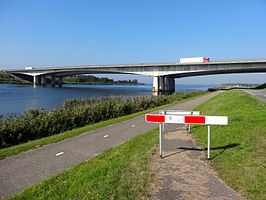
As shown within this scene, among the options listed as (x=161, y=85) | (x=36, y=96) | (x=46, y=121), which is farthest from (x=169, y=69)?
(x=46, y=121)

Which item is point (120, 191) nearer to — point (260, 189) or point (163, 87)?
point (260, 189)

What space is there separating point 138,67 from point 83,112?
59115 millimetres

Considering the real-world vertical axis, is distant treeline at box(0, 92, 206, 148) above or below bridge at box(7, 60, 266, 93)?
below

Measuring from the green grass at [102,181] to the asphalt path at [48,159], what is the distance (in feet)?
1.43

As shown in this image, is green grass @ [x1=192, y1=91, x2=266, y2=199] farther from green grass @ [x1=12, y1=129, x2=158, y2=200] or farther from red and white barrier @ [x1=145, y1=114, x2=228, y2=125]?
green grass @ [x1=12, y1=129, x2=158, y2=200]

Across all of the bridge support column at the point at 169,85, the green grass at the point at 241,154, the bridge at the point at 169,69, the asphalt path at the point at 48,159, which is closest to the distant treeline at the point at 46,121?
the asphalt path at the point at 48,159

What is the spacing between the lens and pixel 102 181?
204 inches

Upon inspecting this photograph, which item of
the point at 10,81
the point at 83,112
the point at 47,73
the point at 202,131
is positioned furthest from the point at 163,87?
the point at 10,81

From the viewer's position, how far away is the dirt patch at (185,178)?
15.0 feet

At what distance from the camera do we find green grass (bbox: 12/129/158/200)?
15.1ft

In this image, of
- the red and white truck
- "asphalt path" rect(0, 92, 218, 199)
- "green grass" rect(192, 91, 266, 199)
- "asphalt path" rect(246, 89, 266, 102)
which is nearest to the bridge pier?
the red and white truck

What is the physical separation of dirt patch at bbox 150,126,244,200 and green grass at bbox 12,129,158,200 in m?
0.26

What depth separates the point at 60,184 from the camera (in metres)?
5.16

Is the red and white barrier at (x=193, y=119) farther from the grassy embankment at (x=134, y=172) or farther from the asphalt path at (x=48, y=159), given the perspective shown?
the asphalt path at (x=48, y=159)
